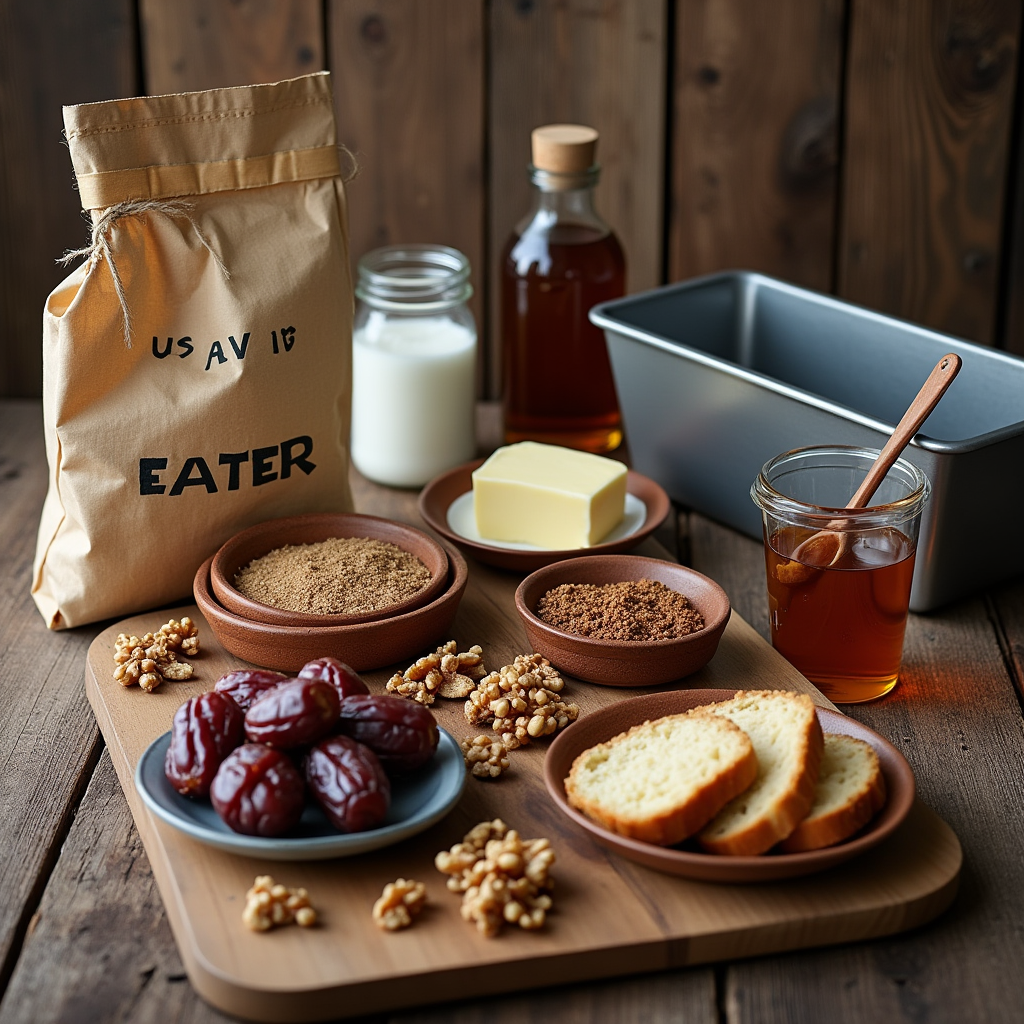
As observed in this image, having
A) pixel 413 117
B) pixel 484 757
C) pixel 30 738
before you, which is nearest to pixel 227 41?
pixel 413 117

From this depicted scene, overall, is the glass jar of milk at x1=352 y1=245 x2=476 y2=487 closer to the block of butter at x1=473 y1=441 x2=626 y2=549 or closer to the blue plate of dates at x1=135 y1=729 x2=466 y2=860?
the block of butter at x1=473 y1=441 x2=626 y2=549

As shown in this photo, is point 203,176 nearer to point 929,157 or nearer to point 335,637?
point 335,637

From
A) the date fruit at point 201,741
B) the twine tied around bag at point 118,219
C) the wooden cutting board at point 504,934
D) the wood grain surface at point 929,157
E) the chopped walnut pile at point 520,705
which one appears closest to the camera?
the wooden cutting board at point 504,934

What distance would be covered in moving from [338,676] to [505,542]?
1.42 ft

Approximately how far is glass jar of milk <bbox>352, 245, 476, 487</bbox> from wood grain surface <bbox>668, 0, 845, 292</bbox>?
49 cm

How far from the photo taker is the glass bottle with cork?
5.13 ft

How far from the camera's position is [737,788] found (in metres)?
0.89

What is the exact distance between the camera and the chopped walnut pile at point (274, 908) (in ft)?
2.74

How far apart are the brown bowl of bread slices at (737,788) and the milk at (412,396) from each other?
0.67 meters

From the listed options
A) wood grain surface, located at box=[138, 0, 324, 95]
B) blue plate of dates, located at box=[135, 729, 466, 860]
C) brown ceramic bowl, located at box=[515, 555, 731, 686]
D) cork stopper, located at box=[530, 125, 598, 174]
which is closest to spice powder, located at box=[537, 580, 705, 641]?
brown ceramic bowl, located at box=[515, 555, 731, 686]

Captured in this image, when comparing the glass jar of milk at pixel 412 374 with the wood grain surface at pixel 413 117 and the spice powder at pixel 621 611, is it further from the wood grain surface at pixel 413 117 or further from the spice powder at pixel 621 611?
the spice powder at pixel 621 611

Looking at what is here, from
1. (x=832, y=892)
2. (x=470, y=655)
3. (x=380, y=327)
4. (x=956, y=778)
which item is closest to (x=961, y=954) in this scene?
(x=832, y=892)

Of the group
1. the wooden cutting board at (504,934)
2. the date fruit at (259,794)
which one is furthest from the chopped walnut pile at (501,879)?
the date fruit at (259,794)

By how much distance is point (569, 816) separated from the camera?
0.90 metres
